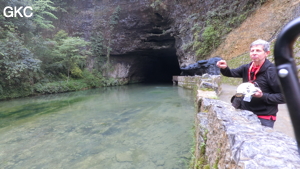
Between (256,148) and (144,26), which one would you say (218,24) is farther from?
(256,148)

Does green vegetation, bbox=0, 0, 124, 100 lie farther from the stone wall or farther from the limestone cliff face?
the stone wall

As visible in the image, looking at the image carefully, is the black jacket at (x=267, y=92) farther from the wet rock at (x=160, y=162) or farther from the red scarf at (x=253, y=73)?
the wet rock at (x=160, y=162)

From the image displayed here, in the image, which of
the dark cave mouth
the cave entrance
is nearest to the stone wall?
the dark cave mouth

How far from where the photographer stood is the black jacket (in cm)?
159

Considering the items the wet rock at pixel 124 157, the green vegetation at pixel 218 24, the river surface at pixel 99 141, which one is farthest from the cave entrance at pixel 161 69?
the wet rock at pixel 124 157

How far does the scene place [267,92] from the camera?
1.71 metres

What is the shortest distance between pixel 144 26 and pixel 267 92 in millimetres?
19195

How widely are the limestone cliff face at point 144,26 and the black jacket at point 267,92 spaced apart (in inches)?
497

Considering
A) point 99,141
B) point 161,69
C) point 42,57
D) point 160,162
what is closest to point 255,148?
point 160,162

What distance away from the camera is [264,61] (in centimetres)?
168

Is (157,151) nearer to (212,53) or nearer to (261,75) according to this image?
(261,75)

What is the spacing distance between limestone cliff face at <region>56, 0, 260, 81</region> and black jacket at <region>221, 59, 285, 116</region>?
12612 mm

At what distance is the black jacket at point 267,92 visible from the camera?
5.22 feet

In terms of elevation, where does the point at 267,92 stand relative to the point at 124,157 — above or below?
above
